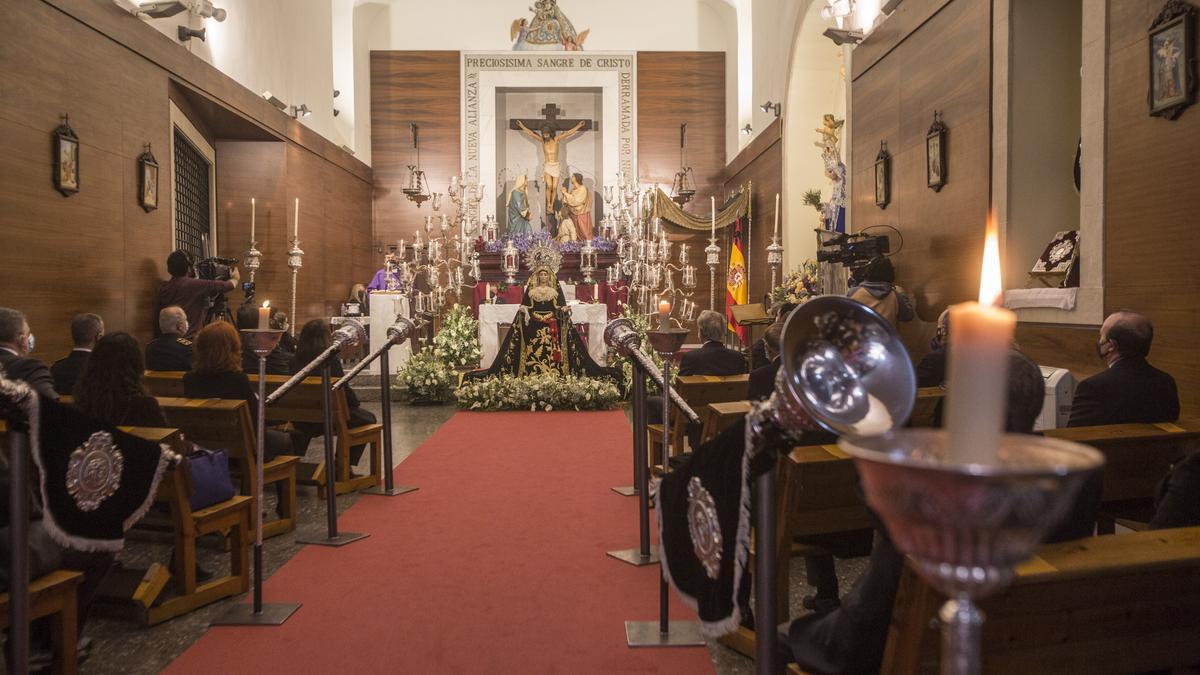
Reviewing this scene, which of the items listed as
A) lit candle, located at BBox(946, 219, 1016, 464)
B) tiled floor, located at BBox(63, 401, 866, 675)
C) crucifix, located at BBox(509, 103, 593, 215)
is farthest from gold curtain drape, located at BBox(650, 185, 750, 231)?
lit candle, located at BBox(946, 219, 1016, 464)

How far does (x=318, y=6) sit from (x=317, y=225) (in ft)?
11.7

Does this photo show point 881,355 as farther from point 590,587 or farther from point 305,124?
point 305,124

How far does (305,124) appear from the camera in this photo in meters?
12.7

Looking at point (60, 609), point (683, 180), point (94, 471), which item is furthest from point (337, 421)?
point (683, 180)

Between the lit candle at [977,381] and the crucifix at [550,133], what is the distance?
16.4 m

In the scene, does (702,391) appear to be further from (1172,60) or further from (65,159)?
(65,159)

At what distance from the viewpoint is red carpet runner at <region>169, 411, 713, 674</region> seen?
2.90m

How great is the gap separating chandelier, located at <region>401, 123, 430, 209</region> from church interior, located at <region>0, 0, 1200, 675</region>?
1938 millimetres

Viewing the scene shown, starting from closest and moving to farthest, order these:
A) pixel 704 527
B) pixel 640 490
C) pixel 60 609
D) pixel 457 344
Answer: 1. pixel 704 527
2. pixel 60 609
3. pixel 640 490
4. pixel 457 344

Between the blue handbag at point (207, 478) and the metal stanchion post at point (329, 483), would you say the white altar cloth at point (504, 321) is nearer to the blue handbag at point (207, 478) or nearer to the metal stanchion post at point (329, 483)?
the metal stanchion post at point (329, 483)

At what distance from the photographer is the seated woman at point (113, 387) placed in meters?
3.48

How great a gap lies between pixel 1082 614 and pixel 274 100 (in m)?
11.4

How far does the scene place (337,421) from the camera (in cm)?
531

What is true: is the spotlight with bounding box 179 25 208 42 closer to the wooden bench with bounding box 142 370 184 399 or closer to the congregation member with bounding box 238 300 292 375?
the congregation member with bounding box 238 300 292 375
